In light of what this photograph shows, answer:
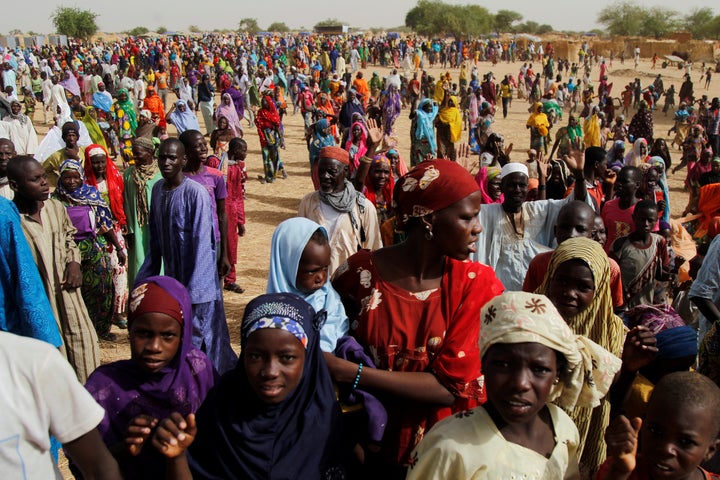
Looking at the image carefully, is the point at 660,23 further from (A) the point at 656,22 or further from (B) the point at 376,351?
(B) the point at 376,351

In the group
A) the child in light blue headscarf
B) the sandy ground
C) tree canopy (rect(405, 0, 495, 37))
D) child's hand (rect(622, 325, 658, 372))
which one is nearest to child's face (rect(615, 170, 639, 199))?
child's hand (rect(622, 325, 658, 372))

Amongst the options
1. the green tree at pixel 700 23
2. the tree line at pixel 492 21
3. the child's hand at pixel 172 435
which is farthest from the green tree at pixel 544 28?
the child's hand at pixel 172 435

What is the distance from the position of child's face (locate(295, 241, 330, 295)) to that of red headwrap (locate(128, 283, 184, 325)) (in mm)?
506

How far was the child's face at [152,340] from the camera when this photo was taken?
230cm

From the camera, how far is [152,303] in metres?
2.35

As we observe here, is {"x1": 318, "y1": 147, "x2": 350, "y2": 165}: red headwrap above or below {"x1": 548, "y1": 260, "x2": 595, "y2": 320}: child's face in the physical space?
above

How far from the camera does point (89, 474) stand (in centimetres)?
175

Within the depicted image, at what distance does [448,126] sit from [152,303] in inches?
375

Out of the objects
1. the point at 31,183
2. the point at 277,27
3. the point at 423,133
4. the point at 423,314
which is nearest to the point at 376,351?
the point at 423,314

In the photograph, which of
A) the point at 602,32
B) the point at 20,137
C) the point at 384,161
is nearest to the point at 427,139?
the point at 384,161

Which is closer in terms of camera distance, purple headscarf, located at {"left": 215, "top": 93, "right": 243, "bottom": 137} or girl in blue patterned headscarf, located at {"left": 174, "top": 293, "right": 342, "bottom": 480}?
girl in blue patterned headscarf, located at {"left": 174, "top": 293, "right": 342, "bottom": 480}

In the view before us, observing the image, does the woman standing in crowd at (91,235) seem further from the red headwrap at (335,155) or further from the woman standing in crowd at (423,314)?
the woman standing in crowd at (423,314)

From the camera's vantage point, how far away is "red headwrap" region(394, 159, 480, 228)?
2.15m

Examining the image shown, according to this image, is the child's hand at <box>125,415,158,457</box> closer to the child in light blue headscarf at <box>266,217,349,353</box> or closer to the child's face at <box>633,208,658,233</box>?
the child in light blue headscarf at <box>266,217,349,353</box>
